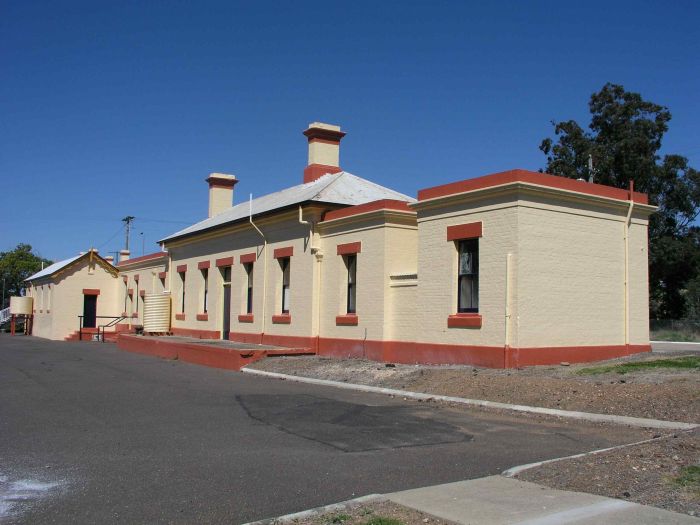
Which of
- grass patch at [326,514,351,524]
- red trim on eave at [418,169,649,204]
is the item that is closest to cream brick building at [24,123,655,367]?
red trim on eave at [418,169,649,204]

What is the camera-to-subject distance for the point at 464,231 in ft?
55.8

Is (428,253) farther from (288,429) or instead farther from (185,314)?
(185,314)

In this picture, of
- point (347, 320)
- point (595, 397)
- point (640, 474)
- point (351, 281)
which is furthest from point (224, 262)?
point (640, 474)

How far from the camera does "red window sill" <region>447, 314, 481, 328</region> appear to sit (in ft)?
54.1

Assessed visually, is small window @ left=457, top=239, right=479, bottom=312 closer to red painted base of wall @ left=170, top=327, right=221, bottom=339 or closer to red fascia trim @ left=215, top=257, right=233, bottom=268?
red fascia trim @ left=215, top=257, right=233, bottom=268

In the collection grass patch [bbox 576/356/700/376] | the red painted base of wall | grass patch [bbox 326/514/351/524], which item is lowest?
grass patch [bbox 326/514/351/524]

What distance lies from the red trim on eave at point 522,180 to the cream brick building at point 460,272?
0.03m

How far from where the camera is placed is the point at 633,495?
657 centimetres

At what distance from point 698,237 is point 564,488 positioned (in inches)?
1526

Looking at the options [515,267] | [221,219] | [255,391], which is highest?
[221,219]

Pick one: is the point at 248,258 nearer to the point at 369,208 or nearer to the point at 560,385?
the point at 369,208

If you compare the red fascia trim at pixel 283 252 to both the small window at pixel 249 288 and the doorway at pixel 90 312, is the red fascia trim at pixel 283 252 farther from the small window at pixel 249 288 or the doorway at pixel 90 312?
the doorway at pixel 90 312

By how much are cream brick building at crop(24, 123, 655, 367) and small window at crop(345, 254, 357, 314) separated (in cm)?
4

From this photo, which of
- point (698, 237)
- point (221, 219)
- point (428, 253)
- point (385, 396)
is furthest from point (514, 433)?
point (698, 237)
